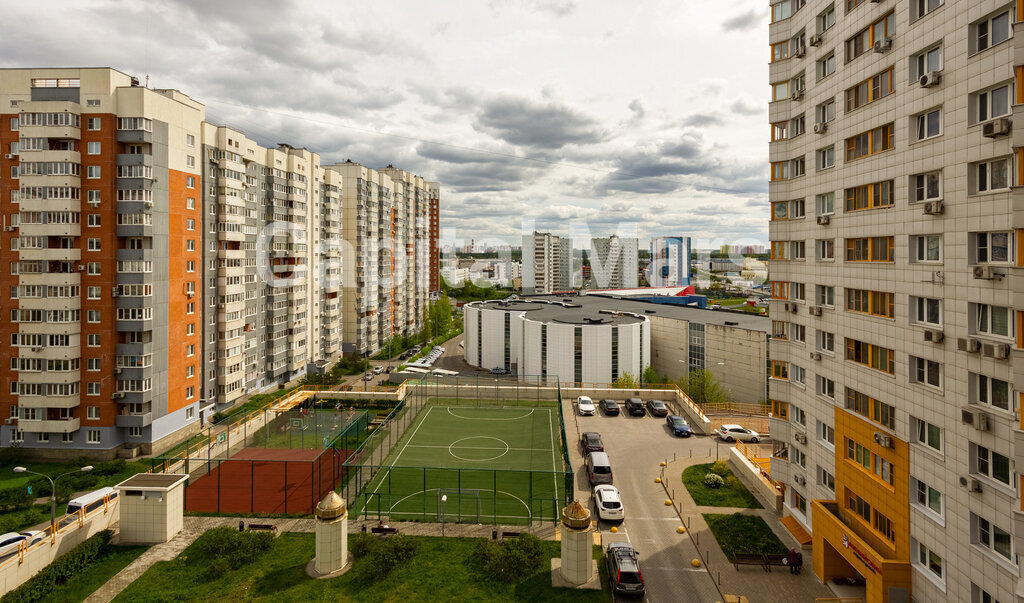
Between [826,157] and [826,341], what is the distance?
7218mm

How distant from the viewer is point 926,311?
49.6 feet

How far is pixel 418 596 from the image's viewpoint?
1748 cm

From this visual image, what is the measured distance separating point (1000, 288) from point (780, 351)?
11149mm

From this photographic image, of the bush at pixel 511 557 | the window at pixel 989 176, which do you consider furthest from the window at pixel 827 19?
the bush at pixel 511 557

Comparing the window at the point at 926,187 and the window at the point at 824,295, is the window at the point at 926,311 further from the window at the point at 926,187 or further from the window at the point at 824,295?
the window at the point at 824,295

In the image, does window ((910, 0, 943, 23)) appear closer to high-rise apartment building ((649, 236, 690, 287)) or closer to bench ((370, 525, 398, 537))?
bench ((370, 525, 398, 537))

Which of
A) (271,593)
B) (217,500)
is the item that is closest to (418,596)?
(271,593)

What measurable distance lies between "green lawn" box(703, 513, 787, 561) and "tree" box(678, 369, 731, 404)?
24487 millimetres

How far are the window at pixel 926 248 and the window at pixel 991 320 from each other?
73.8 inches

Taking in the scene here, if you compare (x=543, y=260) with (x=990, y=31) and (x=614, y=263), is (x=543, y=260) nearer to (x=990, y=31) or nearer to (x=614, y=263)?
(x=614, y=263)

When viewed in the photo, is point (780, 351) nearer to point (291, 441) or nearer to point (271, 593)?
point (271, 593)

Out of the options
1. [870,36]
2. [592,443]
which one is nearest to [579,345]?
[592,443]

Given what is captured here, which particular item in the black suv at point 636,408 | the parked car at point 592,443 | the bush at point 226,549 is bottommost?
the bush at point 226,549

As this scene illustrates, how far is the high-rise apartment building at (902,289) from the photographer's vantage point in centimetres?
1255
